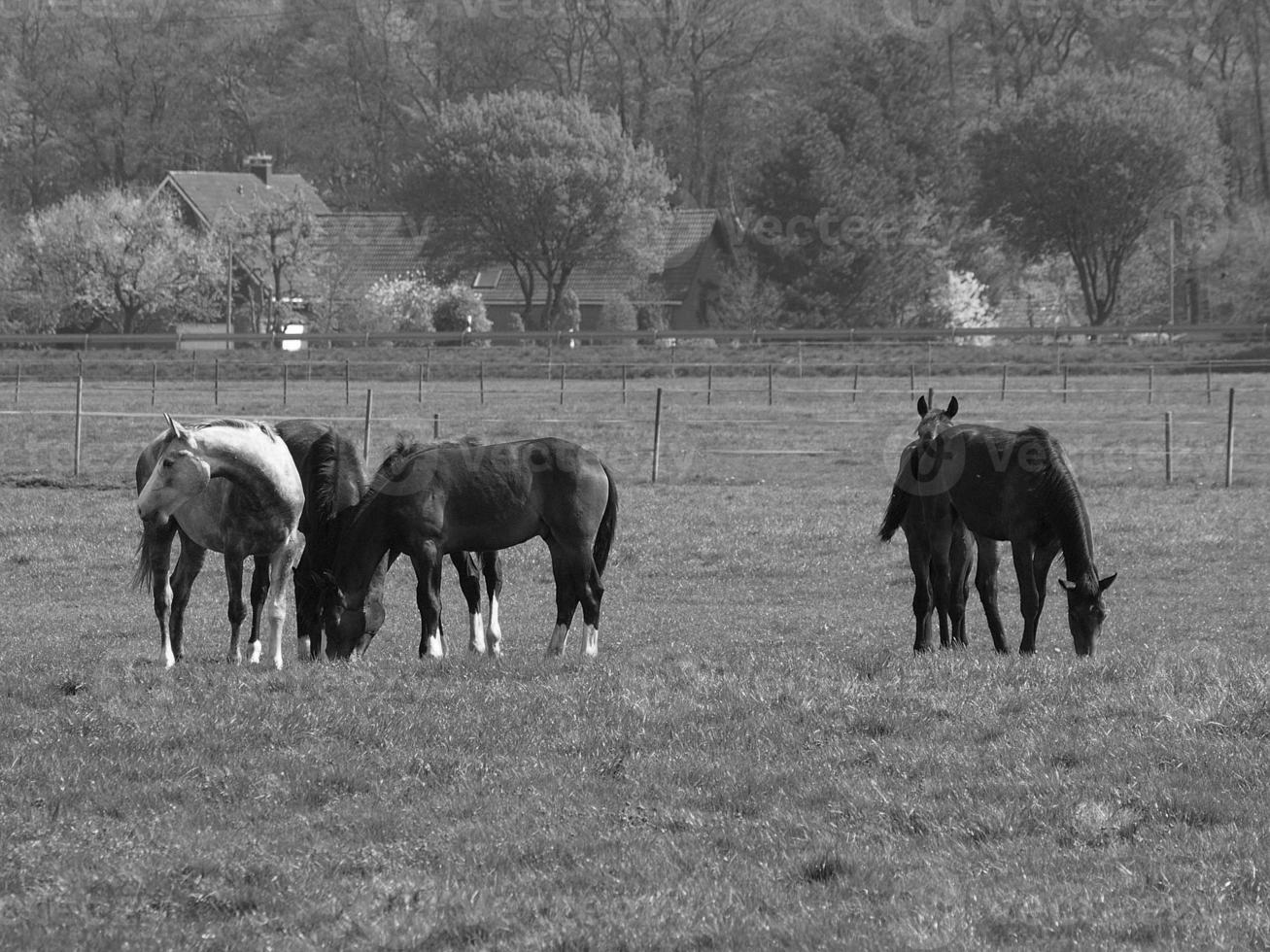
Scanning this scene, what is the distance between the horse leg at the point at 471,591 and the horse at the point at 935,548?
3000 mm

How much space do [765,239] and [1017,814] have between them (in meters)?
59.8

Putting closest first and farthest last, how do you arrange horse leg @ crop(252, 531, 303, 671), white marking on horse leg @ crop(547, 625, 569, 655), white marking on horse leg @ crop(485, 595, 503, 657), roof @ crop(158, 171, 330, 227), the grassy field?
the grassy field, horse leg @ crop(252, 531, 303, 671), white marking on horse leg @ crop(547, 625, 569, 655), white marking on horse leg @ crop(485, 595, 503, 657), roof @ crop(158, 171, 330, 227)

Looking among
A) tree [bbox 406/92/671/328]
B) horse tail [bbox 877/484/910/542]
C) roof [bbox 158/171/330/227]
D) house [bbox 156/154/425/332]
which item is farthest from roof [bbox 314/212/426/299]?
horse tail [bbox 877/484/910/542]

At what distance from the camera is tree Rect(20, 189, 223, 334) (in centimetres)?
6475

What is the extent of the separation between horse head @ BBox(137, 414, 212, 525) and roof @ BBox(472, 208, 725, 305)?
62.4m

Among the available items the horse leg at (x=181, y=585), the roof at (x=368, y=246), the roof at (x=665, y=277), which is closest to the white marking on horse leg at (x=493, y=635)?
the horse leg at (x=181, y=585)

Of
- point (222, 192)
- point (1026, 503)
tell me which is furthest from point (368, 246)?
point (1026, 503)

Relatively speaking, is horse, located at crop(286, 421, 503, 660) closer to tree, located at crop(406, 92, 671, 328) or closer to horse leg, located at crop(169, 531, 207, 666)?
horse leg, located at crop(169, 531, 207, 666)

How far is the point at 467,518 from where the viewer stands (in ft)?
37.1

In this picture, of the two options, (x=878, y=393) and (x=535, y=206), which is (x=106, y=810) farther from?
(x=535, y=206)

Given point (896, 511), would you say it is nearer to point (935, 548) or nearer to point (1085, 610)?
point (935, 548)

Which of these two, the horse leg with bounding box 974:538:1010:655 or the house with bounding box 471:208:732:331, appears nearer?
the horse leg with bounding box 974:538:1010:655

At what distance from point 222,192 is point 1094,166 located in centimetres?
3843

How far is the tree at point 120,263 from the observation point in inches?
2549
